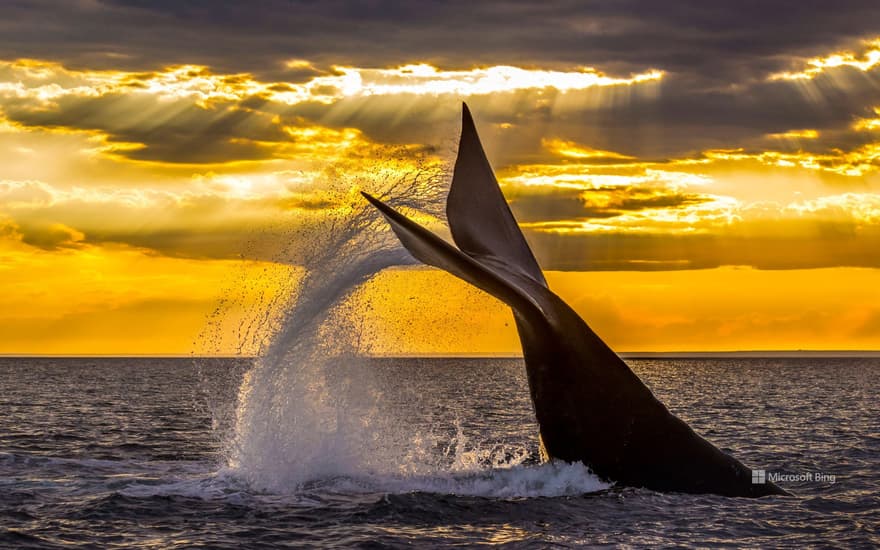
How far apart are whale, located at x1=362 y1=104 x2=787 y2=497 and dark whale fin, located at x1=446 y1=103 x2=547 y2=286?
0.01m

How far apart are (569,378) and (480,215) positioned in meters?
2.55

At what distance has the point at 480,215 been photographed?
570 inches

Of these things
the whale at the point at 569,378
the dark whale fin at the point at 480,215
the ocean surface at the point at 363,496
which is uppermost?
the dark whale fin at the point at 480,215

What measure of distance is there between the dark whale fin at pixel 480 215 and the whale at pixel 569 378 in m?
0.01

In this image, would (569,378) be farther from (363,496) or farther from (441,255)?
(363,496)

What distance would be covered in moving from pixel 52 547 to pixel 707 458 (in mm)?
9055

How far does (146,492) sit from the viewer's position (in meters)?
16.6

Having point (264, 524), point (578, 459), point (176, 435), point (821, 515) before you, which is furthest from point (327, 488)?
point (176, 435)

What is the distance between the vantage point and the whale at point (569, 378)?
45.6 feet

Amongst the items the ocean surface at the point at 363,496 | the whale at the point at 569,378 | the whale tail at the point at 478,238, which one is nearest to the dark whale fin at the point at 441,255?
the whale tail at the point at 478,238

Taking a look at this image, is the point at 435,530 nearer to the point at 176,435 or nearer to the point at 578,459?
the point at 578,459

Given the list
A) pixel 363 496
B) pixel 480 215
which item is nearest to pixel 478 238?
pixel 480 215

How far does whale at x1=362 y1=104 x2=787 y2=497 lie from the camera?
13906 millimetres

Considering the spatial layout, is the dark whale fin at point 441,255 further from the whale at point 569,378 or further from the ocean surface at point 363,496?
the ocean surface at point 363,496
